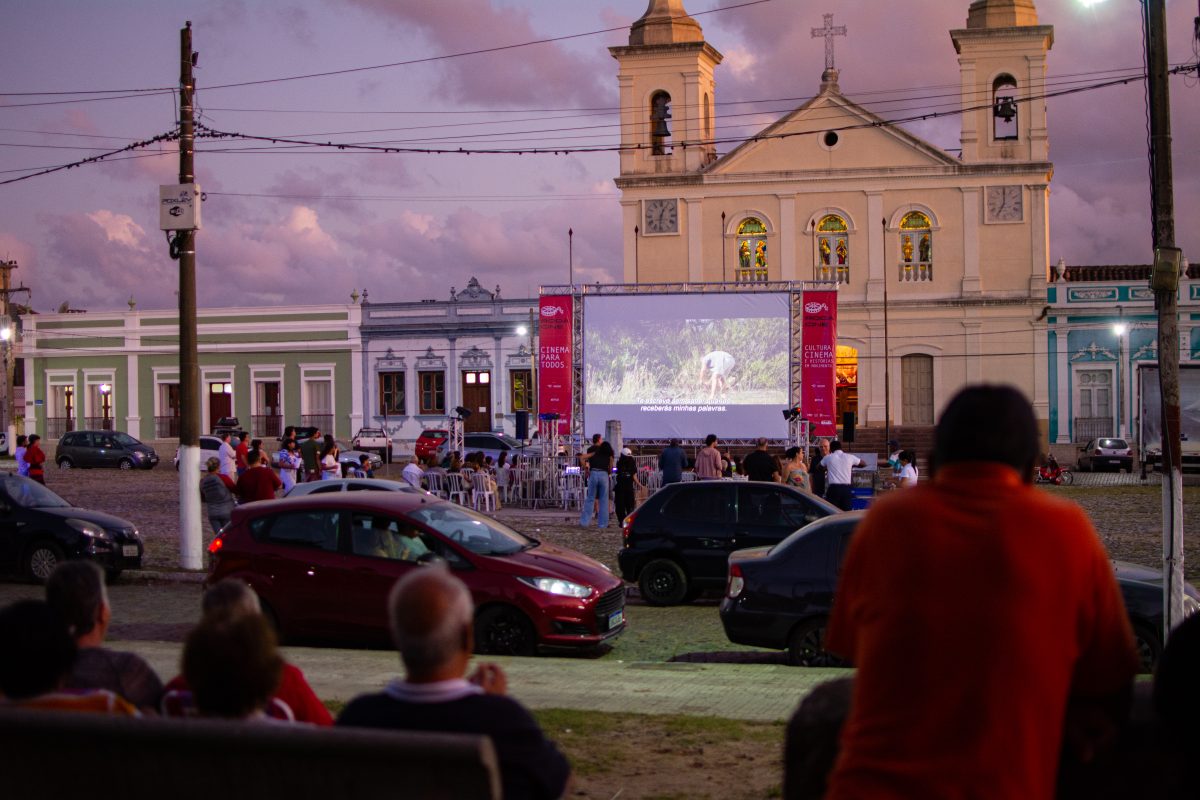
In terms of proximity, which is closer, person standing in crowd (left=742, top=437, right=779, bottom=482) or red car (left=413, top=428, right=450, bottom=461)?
person standing in crowd (left=742, top=437, right=779, bottom=482)

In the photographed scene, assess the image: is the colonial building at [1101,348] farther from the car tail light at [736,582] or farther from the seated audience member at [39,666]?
the seated audience member at [39,666]

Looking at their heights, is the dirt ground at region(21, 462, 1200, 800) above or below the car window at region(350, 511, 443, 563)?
below

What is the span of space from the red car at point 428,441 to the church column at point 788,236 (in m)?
14.1

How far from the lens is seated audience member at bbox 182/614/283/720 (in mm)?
3783

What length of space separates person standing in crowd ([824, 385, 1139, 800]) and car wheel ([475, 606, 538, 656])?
8.49 m

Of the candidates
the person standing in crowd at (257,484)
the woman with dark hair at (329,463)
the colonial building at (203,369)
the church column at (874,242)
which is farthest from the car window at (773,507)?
the colonial building at (203,369)

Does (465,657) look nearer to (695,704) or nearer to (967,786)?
(967,786)

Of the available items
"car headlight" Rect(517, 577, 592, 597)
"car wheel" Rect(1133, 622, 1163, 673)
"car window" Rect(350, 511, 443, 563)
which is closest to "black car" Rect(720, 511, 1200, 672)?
"car wheel" Rect(1133, 622, 1163, 673)

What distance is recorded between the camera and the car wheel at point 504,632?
37.9 feet

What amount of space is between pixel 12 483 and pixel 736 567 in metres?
10.1

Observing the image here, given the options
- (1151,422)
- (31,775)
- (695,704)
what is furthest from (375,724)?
(1151,422)

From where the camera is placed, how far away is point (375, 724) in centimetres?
353

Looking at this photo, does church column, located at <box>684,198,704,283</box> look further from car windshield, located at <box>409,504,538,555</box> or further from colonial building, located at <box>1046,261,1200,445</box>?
car windshield, located at <box>409,504,538,555</box>

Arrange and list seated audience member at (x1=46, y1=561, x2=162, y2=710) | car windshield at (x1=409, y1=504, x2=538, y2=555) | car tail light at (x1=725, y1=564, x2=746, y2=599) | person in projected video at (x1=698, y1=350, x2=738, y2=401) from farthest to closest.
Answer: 1. person in projected video at (x1=698, y1=350, x2=738, y2=401)
2. car windshield at (x1=409, y1=504, x2=538, y2=555)
3. car tail light at (x1=725, y1=564, x2=746, y2=599)
4. seated audience member at (x1=46, y1=561, x2=162, y2=710)
